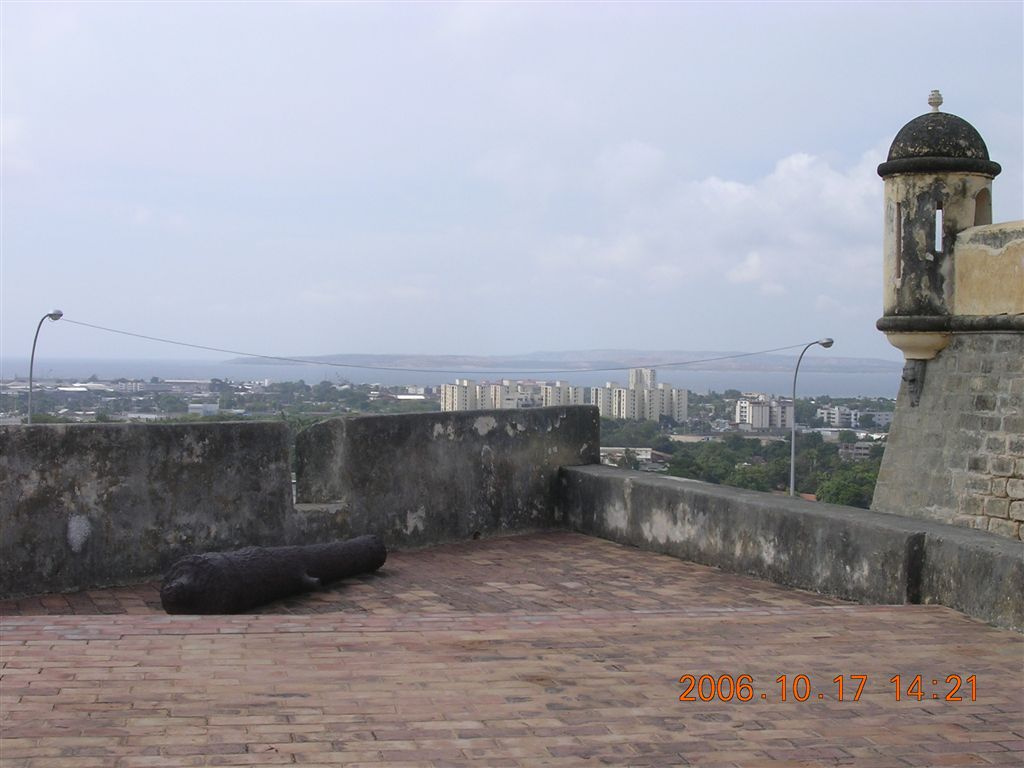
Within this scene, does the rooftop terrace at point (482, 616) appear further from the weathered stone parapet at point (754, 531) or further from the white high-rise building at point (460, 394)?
the white high-rise building at point (460, 394)

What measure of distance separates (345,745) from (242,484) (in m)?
4.11

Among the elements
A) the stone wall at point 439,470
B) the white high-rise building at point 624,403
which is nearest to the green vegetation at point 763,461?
the white high-rise building at point 624,403

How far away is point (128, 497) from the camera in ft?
23.9

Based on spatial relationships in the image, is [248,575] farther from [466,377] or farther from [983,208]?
[466,377]

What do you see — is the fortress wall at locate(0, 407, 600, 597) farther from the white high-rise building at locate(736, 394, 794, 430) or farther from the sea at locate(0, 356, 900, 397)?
the white high-rise building at locate(736, 394, 794, 430)

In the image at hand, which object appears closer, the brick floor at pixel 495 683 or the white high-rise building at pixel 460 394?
the brick floor at pixel 495 683

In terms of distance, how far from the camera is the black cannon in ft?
20.9

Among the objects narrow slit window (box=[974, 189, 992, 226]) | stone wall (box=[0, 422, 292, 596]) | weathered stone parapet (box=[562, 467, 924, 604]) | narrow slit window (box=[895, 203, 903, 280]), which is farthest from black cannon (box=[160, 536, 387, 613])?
narrow slit window (box=[974, 189, 992, 226])

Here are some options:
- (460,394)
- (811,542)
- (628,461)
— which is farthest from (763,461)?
(811,542)

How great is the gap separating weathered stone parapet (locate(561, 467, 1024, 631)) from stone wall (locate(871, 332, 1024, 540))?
→ 3433 millimetres

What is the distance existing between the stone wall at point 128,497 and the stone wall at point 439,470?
423 millimetres
